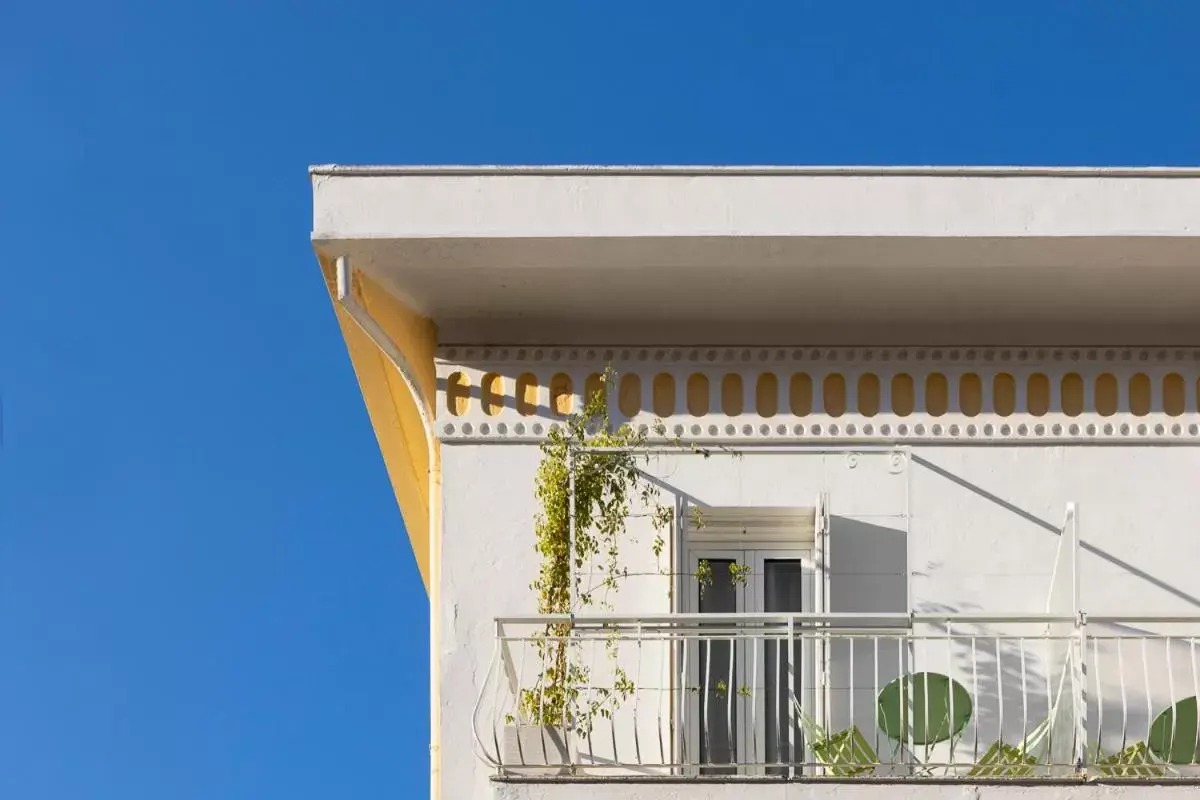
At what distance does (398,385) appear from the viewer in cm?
1268

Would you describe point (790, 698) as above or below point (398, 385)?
below

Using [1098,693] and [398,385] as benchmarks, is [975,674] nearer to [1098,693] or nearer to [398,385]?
[1098,693]

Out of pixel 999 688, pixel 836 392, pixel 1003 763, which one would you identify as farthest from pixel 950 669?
pixel 836 392

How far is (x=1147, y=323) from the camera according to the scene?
11.5 m

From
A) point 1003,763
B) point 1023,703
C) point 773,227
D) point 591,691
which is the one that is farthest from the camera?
point 591,691

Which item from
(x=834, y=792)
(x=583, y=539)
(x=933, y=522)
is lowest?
(x=834, y=792)

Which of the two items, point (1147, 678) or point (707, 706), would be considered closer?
point (1147, 678)

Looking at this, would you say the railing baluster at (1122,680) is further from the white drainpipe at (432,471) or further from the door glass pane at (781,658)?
the white drainpipe at (432,471)

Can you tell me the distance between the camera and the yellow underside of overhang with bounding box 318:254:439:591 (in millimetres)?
11172

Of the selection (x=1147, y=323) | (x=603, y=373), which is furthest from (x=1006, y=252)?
(x=603, y=373)

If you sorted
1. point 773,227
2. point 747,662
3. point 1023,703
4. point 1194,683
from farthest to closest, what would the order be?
point 747,662, point 1194,683, point 1023,703, point 773,227

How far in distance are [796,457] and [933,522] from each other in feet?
2.74

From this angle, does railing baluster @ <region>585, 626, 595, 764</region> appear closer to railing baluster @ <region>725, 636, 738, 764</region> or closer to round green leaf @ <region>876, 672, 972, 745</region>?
railing baluster @ <region>725, 636, 738, 764</region>

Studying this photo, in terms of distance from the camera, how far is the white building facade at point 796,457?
34.7 ft
